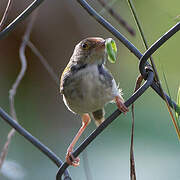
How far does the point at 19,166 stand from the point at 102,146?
686 millimetres

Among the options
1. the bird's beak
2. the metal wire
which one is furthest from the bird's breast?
the metal wire

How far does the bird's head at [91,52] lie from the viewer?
2.31 m

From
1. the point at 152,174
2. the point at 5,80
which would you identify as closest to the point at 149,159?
the point at 152,174

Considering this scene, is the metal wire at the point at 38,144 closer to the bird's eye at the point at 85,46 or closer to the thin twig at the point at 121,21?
the thin twig at the point at 121,21

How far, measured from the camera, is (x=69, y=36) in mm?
5434

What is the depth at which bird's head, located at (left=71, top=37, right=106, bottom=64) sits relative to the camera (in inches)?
90.8

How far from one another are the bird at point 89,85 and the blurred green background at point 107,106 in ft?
1.93

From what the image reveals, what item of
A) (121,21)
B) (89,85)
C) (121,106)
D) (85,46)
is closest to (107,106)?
(85,46)

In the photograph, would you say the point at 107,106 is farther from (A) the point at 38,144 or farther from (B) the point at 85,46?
(A) the point at 38,144

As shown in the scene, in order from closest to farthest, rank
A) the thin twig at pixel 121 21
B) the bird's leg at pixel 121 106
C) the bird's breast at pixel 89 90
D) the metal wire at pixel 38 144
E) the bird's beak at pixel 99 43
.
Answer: the thin twig at pixel 121 21, the bird's leg at pixel 121 106, the metal wire at pixel 38 144, the bird's breast at pixel 89 90, the bird's beak at pixel 99 43

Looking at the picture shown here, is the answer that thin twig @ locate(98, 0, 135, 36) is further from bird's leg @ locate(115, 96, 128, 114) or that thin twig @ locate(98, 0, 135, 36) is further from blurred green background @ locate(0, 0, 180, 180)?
blurred green background @ locate(0, 0, 180, 180)

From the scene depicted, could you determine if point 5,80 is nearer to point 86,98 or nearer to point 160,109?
point 160,109

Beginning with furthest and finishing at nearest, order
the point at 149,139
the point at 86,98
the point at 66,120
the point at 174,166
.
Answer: the point at 66,120
the point at 149,139
the point at 174,166
the point at 86,98

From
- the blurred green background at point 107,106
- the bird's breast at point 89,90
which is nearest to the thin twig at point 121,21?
the bird's breast at point 89,90
